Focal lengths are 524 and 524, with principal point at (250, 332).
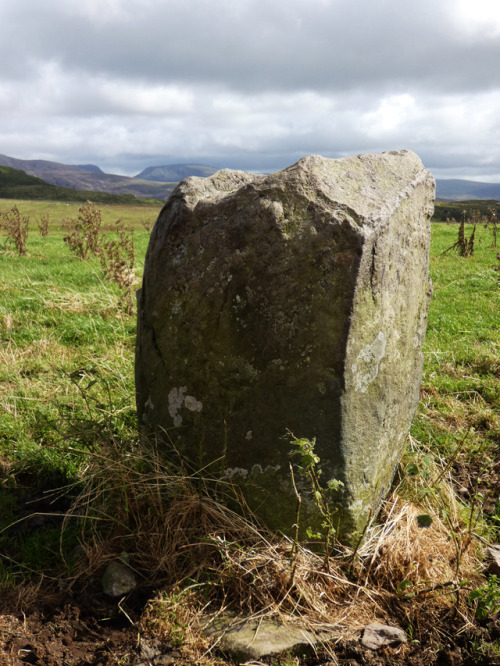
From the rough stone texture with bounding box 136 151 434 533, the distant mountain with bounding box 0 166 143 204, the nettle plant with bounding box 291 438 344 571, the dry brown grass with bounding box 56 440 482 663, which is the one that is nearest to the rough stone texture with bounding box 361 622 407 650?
the dry brown grass with bounding box 56 440 482 663

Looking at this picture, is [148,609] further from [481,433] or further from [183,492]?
[481,433]

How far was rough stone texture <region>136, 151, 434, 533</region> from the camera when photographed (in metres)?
2.82

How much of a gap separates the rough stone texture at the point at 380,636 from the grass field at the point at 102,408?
178 millimetres

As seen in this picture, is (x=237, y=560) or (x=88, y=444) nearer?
(x=237, y=560)

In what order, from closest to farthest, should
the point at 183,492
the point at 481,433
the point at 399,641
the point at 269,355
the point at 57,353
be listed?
the point at 399,641
the point at 269,355
the point at 183,492
the point at 481,433
the point at 57,353

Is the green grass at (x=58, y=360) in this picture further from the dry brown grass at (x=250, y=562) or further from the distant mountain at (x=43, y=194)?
the distant mountain at (x=43, y=194)

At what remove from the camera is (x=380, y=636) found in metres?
2.71

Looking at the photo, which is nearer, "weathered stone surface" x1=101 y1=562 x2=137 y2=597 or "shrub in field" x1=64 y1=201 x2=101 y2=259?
"weathered stone surface" x1=101 y1=562 x2=137 y2=597

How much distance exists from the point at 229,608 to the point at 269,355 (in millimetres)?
1399

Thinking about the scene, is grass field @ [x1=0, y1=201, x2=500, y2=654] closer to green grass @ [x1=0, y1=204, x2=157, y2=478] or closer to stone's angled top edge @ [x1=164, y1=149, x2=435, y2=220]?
green grass @ [x1=0, y1=204, x2=157, y2=478]

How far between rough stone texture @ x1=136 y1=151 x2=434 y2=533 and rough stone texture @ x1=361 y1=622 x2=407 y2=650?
0.54 metres

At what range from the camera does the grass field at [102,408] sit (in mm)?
3557

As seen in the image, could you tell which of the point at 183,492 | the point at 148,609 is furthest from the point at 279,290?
the point at 148,609

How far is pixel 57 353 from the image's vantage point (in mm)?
6539
